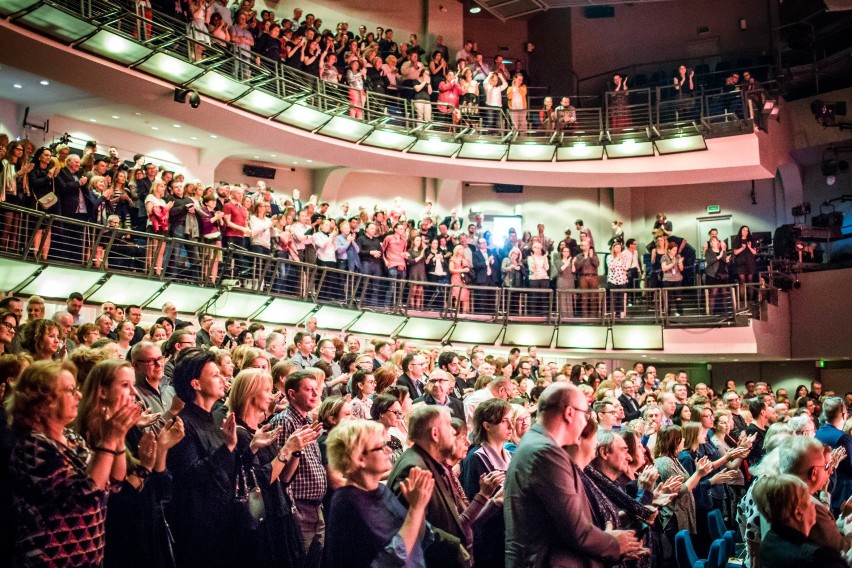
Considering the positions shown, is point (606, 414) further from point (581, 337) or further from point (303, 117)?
point (303, 117)

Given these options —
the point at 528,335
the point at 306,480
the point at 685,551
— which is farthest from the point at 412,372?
the point at 528,335

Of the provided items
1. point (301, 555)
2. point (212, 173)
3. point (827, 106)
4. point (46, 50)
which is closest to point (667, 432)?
point (301, 555)

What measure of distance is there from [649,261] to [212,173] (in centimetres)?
955

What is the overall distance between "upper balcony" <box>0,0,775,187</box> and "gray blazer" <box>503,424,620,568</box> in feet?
33.2

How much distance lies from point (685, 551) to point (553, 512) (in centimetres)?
243

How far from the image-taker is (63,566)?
3.03 metres

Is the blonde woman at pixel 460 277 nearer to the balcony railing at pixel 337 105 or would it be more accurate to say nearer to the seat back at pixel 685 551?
the balcony railing at pixel 337 105

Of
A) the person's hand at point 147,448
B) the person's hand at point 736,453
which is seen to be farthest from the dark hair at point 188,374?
the person's hand at point 736,453

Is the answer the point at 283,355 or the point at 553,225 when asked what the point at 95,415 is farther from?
the point at 553,225

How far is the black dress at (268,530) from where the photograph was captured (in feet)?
13.1

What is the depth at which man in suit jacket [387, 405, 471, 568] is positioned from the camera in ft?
12.1

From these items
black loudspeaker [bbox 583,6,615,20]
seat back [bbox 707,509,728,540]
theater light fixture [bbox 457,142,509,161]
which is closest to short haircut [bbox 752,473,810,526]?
seat back [bbox 707,509,728,540]

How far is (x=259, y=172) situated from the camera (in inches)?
721

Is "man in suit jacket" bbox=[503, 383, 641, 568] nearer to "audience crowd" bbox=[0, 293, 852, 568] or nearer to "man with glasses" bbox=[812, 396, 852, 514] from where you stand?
"audience crowd" bbox=[0, 293, 852, 568]
